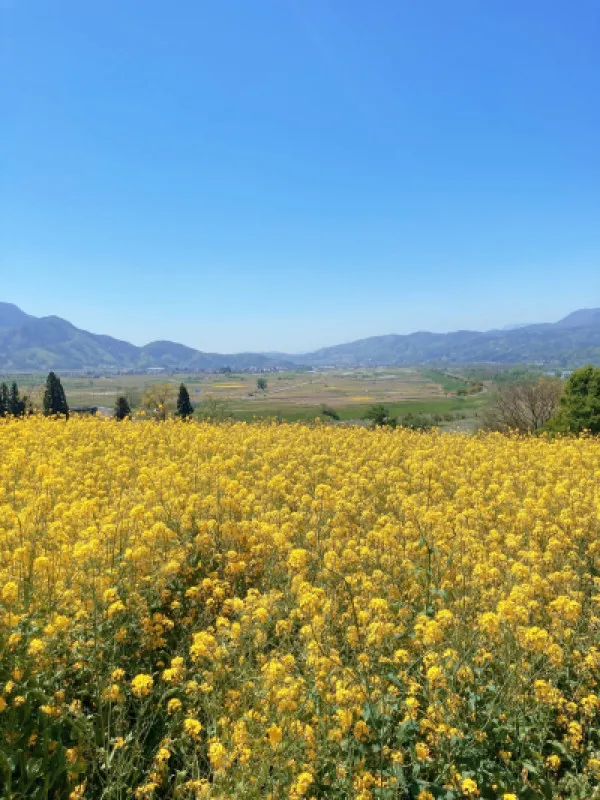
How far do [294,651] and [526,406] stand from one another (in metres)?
43.0

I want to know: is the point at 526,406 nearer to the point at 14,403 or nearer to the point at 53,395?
the point at 53,395

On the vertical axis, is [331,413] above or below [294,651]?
below

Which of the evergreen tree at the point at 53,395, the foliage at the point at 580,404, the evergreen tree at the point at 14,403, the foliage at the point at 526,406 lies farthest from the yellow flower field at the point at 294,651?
the evergreen tree at the point at 53,395

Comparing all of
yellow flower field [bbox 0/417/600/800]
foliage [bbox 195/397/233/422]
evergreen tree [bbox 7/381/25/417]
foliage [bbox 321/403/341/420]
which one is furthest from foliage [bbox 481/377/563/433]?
evergreen tree [bbox 7/381/25/417]

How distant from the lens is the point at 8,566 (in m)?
5.04

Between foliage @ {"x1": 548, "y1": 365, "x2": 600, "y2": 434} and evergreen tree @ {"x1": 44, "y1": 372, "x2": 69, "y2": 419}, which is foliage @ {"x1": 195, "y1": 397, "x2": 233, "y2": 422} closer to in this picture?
evergreen tree @ {"x1": 44, "y1": 372, "x2": 69, "y2": 419}

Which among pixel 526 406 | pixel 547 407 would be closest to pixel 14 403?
pixel 526 406

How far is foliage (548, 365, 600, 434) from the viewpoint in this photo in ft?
95.3

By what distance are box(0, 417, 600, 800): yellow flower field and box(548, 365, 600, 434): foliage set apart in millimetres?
25357

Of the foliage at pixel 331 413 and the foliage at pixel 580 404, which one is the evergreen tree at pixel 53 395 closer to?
the foliage at pixel 331 413

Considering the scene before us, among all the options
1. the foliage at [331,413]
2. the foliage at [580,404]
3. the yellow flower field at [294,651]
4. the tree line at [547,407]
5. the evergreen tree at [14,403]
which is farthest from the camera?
the foliage at [331,413]

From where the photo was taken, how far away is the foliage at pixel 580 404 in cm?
2903

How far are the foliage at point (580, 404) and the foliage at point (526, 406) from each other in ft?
26.3

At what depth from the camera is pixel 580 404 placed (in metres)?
30.3
